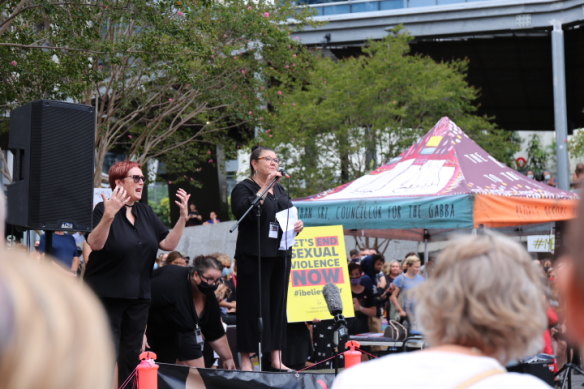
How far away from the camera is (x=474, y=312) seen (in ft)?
7.36

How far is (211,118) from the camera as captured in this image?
23078mm

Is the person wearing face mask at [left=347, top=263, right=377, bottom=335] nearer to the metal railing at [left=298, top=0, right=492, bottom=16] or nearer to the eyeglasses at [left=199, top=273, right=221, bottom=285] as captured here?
the eyeglasses at [left=199, top=273, right=221, bottom=285]

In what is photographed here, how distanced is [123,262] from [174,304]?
120cm

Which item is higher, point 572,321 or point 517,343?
point 572,321

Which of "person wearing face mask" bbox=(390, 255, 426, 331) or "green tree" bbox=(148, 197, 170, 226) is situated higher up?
"green tree" bbox=(148, 197, 170, 226)

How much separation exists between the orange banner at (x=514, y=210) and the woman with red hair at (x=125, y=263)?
434 centimetres

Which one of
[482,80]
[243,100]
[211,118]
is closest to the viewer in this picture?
[243,100]

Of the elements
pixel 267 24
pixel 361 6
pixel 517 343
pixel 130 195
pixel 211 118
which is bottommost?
pixel 517 343

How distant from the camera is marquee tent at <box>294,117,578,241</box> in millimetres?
9914

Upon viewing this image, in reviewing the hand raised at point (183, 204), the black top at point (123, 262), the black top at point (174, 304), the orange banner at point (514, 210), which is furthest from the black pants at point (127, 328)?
the orange banner at point (514, 210)

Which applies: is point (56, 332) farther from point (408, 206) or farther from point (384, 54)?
point (384, 54)

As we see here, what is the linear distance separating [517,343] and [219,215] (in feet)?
104

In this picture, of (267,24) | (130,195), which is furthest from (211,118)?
(130,195)

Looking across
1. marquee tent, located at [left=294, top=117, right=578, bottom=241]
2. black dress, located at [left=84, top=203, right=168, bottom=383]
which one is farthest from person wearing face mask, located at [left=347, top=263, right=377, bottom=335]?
black dress, located at [left=84, top=203, right=168, bottom=383]
